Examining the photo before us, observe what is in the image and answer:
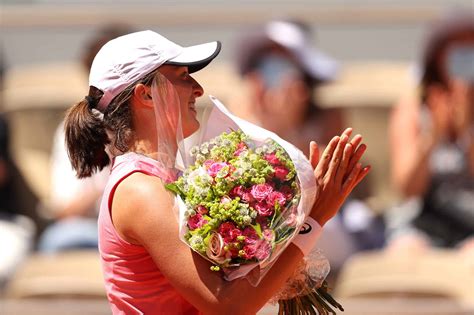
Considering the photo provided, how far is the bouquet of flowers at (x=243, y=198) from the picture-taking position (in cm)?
278

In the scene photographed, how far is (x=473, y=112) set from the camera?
249 inches

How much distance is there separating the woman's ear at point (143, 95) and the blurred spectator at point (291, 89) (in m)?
3.37

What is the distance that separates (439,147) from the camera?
6.20 m

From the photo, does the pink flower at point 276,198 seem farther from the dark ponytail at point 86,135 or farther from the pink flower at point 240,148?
the dark ponytail at point 86,135

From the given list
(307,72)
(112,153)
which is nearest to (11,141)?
(307,72)

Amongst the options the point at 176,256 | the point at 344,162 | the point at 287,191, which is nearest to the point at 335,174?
the point at 344,162

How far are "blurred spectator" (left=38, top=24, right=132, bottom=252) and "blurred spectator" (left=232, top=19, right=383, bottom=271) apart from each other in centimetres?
89

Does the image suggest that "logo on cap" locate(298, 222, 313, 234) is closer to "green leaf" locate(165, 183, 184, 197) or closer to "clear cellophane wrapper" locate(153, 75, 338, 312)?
"clear cellophane wrapper" locate(153, 75, 338, 312)

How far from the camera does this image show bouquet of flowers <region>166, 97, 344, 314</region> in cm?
278

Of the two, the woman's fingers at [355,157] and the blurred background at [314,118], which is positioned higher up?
the woman's fingers at [355,157]

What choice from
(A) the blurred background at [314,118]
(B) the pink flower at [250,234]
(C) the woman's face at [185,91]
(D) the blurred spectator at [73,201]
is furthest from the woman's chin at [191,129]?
(D) the blurred spectator at [73,201]

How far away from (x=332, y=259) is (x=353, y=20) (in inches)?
72.5

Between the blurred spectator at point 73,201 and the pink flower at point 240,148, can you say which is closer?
the pink flower at point 240,148

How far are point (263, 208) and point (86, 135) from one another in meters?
0.55
